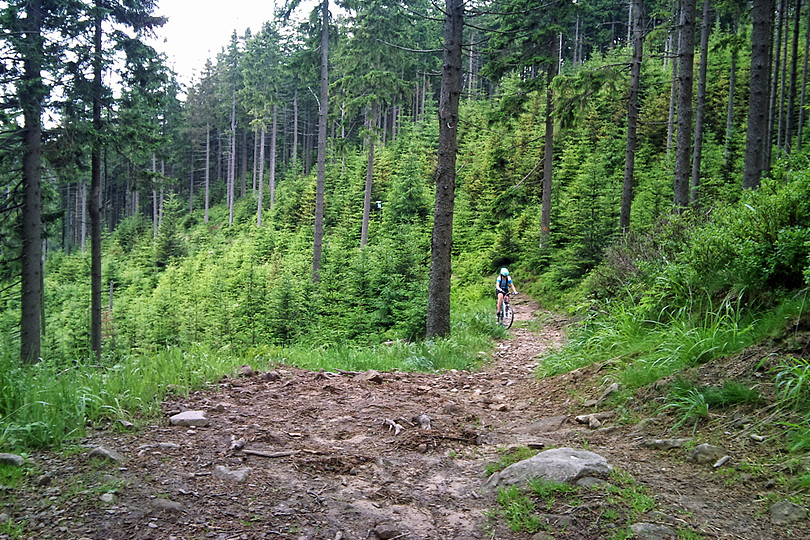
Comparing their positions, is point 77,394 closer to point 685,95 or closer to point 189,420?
point 189,420

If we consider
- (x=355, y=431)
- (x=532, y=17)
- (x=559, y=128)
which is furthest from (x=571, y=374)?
(x=532, y=17)

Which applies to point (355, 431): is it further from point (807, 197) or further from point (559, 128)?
point (559, 128)

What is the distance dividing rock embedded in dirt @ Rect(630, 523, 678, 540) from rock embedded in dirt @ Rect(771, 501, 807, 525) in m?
0.52

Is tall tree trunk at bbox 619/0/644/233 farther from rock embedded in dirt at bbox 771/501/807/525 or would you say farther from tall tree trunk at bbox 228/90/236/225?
tall tree trunk at bbox 228/90/236/225

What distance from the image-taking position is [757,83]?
11.2m

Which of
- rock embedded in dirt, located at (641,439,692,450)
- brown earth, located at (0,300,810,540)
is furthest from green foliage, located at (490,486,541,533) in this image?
rock embedded in dirt, located at (641,439,692,450)

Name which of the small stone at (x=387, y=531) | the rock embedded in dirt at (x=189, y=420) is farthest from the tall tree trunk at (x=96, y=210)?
the small stone at (x=387, y=531)

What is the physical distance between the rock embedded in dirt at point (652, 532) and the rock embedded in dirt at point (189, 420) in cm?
334

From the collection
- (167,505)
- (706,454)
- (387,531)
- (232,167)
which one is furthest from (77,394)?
(232,167)

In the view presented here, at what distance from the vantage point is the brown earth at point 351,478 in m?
2.71

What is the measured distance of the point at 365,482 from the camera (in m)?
3.49

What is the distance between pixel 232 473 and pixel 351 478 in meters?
0.80

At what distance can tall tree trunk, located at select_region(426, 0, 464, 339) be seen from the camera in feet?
31.0

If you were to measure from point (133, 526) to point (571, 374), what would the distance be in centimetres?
495
